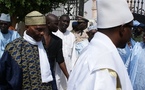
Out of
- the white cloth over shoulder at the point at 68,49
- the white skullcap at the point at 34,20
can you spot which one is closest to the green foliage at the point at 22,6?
the white cloth over shoulder at the point at 68,49

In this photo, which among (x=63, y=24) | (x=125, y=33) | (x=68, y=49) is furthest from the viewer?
(x=63, y=24)

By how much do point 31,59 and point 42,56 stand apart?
200 mm

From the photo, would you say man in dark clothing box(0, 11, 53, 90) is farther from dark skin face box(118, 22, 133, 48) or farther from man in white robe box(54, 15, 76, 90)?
man in white robe box(54, 15, 76, 90)

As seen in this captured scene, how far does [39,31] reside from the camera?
14.5 ft

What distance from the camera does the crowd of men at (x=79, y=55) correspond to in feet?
8.55

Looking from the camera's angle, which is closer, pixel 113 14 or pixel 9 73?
pixel 113 14

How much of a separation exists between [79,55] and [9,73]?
1.50 metres

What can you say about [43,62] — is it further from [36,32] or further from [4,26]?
[4,26]

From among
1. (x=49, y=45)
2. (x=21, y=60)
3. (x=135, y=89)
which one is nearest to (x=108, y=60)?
(x=21, y=60)

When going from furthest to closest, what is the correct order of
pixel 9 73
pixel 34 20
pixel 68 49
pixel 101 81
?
pixel 68 49 < pixel 34 20 < pixel 9 73 < pixel 101 81

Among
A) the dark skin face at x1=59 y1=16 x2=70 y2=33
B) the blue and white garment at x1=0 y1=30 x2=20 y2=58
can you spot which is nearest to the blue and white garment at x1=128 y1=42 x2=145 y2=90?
the dark skin face at x1=59 y1=16 x2=70 y2=33

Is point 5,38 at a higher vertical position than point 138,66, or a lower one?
higher

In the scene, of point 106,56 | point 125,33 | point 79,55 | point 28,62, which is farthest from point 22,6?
point 106,56

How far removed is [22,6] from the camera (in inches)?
Answer: 413
